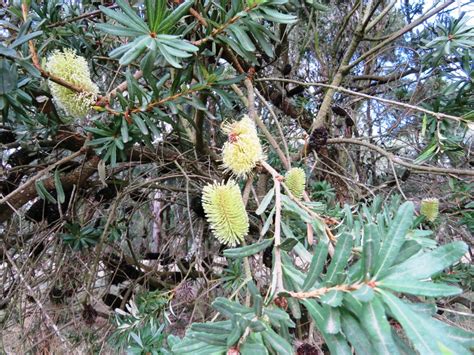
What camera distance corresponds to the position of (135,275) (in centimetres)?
127

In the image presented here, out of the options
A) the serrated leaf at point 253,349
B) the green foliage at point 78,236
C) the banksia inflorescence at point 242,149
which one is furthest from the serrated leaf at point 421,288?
the green foliage at point 78,236

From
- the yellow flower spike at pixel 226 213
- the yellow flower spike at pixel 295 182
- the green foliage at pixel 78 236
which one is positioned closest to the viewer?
the yellow flower spike at pixel 226 213

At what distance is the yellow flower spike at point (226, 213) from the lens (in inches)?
16.4

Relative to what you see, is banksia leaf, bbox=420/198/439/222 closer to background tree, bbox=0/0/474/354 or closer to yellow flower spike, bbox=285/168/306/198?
background tree, bbox=0/0/474/354

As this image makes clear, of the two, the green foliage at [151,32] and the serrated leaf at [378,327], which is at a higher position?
the green foliage at [151,32]

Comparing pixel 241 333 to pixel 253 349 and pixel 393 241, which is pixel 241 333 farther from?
pixel 393 241

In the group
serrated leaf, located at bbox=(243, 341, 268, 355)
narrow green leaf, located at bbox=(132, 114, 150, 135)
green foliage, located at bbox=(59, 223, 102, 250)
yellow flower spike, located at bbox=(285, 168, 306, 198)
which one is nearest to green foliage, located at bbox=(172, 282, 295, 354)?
serrated leaf, located at bbox=(243, 341, 268, 355)

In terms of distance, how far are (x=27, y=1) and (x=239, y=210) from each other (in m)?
0.39

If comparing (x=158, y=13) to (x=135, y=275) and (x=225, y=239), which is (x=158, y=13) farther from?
(x=135, y=275)

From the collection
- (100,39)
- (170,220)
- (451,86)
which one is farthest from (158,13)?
(170,220)

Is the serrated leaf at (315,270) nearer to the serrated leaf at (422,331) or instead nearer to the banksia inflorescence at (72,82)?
the serrated leaf at (422,331)

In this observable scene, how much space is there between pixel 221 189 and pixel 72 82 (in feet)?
0.88

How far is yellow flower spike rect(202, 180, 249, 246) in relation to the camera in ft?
1.36

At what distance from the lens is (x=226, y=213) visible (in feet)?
1.38
